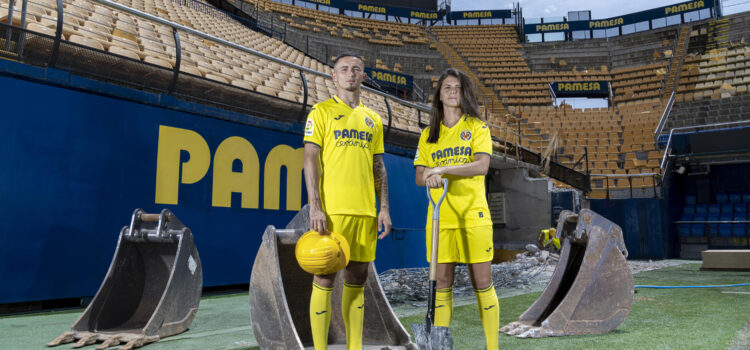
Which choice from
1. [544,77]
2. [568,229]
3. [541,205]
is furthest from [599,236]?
[544,77]

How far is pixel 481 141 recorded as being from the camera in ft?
7.93

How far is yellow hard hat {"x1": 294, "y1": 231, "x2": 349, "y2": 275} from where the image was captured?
2057 millimetres

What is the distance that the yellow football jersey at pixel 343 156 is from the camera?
2.27 meters

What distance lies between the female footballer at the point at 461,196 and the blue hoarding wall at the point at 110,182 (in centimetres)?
328

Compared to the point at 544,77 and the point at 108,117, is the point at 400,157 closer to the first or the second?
the point at 108,117

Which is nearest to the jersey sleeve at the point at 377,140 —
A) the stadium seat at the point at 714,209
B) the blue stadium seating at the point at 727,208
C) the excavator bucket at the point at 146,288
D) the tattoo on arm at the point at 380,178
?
the tattoo on arm at the point at 380,178

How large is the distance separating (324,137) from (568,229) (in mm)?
2344

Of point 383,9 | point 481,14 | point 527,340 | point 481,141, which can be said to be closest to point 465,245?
point 481,141

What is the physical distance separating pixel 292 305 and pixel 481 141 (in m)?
1.51

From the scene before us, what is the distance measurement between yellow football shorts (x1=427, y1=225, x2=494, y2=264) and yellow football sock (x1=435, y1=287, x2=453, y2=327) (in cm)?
16

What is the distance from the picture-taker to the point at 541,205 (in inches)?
472

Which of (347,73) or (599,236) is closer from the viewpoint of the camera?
(347,73)

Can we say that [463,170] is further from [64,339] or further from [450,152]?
[64,339]

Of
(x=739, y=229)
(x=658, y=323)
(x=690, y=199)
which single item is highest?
(x=690, y=199)
